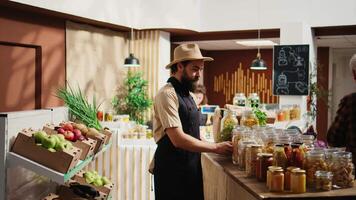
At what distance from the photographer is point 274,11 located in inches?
342

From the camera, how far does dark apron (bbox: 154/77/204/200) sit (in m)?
3.19

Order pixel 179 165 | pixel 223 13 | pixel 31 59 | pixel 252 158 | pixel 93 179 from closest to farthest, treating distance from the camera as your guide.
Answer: pixel 252 158, pixel 179 165, pixel 93 179, pixel 31 59, pixel 223 13

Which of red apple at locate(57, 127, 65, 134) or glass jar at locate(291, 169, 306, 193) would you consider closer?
glass jar at locate(291, 169, 306, 193)

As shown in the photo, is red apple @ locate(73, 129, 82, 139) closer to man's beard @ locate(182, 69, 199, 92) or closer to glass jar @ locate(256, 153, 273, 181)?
man's beard @ locate(182, 69, 199, 92)

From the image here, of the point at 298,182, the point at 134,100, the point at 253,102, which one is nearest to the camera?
the point at 298,182

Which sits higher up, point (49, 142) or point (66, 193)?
point (49, 142)

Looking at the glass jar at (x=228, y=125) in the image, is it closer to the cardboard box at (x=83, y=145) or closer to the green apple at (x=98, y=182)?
the cardboard box at (x=83, y=145)

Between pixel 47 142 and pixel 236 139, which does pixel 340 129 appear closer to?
pixel 236 139

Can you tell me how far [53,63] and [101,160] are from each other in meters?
2.66

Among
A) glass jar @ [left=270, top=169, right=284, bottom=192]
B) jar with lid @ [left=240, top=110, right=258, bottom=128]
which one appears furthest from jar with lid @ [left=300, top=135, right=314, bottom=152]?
jar with lid @ [left=240, top=110, right=258, bottom=128]

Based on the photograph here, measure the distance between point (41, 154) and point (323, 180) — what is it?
1624 millimetres

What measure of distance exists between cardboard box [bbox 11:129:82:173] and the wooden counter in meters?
0.93

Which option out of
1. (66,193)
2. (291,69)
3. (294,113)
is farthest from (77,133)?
(291,69)

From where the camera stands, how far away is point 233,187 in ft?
8.50
